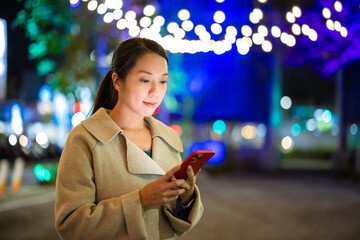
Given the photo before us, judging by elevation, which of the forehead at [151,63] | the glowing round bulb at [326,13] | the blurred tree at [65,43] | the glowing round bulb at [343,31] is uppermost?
the blurred tree at [65,43]

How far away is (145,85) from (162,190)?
581 millimetres

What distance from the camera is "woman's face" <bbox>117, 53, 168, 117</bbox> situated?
1.95m

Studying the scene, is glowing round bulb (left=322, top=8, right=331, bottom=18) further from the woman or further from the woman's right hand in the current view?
the woman's right hand

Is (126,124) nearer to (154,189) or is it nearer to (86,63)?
(154,189)

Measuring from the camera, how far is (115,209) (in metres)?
1.74

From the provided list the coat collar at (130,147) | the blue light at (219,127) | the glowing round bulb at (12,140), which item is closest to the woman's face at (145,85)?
the coat collar at (130,147)

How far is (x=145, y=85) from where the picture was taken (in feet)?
6.42

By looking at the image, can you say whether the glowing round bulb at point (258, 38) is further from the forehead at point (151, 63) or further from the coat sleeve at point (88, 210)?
the coat sleeve at point (88, 210)

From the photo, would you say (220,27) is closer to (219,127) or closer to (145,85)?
(145,85)

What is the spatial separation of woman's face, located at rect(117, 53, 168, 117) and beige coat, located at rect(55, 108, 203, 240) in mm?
160

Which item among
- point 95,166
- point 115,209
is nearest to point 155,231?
point 115,209

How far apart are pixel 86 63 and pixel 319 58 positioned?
817cm

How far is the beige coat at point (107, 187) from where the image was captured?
1736mm

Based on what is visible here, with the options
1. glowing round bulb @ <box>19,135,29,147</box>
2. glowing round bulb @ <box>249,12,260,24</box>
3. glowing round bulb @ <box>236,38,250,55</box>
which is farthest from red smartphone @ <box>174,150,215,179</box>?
glowing round bulb @ <box>19,135,29,147</box>
